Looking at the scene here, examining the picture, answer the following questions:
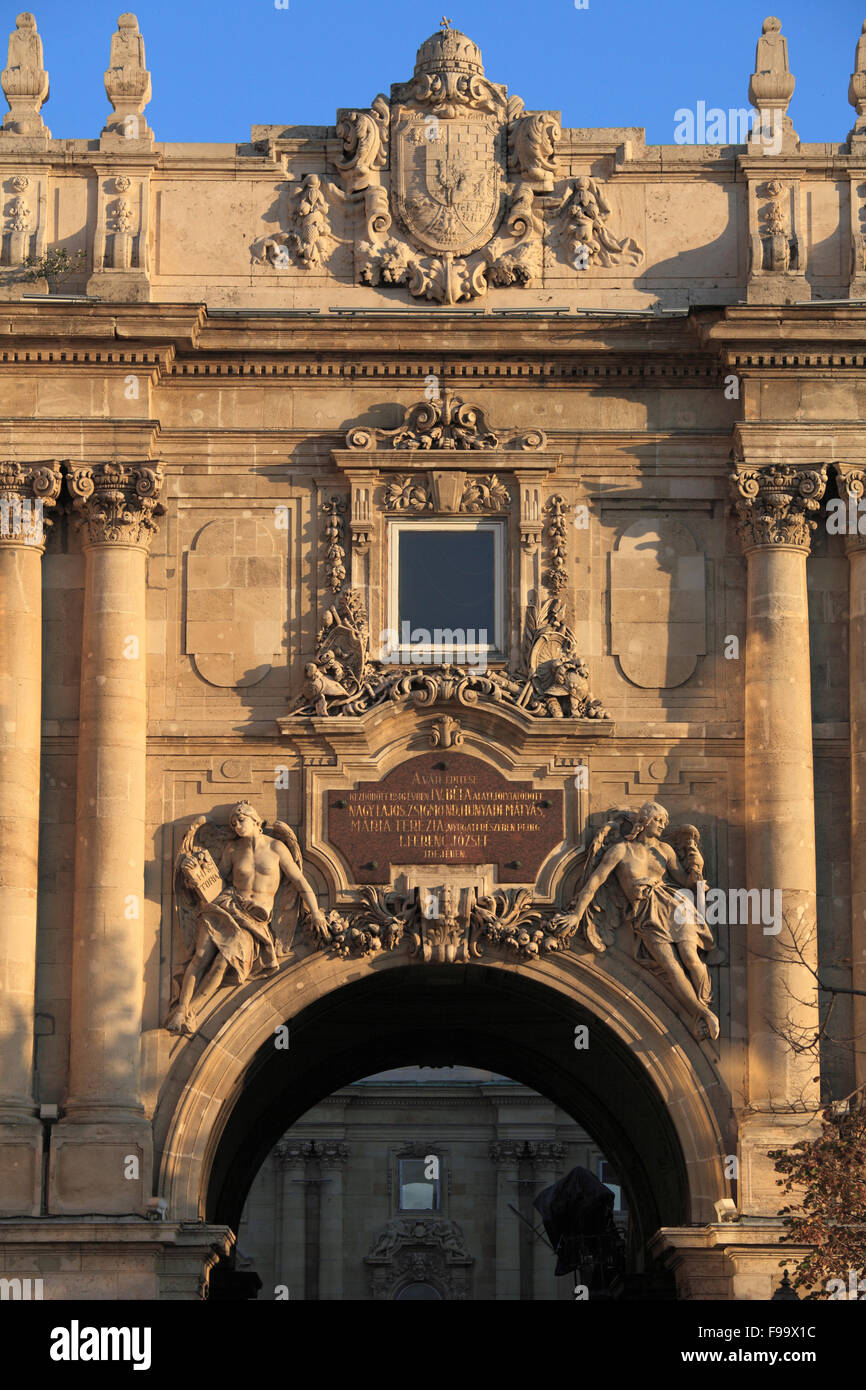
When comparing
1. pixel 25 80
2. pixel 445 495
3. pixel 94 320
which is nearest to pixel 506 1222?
pixel 445 495

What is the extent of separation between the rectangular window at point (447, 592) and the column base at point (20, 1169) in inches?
249

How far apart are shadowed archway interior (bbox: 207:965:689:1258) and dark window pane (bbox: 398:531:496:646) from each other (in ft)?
12.1

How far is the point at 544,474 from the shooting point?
31094 mm

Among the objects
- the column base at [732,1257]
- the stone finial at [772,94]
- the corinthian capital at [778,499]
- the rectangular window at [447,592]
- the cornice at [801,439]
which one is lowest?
the column base at [732,1257]

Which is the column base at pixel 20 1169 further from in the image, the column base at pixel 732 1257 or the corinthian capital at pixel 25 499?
the column base at pixel 732 1257

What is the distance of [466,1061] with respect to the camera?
38.8 m

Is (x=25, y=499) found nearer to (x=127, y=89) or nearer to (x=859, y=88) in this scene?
(x=127, y=89)

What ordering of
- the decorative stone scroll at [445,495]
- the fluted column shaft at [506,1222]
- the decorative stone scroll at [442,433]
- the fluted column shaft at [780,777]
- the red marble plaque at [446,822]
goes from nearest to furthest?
the fluted column shaft at [780,777] < the red marble plaque at [446,822] < the decorative stone scroll at [445,495] < the decorative stone scroll at [442,433] < the fluted column shaft at [506,1222]

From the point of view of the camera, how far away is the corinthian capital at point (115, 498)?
101 ft

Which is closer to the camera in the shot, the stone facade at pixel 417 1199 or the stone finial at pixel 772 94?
the stone finial at pixel 772 94

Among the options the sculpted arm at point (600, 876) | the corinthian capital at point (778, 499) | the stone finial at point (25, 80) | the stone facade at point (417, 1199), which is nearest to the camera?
the sculpted arm at point (600, 876)

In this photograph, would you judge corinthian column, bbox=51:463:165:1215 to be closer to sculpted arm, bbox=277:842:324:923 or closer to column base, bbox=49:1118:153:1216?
column base, bbox=49:1118:153:1216

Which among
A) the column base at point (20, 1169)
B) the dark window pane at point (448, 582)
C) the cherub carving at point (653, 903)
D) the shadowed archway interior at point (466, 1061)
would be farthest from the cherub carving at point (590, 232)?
the column base at point (20, 1169)

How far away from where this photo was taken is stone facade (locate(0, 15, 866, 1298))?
97.8 ft
